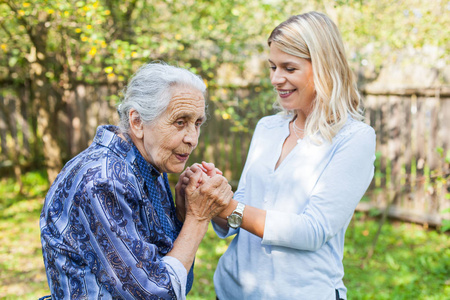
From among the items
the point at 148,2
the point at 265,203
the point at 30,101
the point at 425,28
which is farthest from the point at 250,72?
the point at 265,203

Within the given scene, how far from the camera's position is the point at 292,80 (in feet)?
6.52

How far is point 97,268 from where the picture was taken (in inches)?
58.7

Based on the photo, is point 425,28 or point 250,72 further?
point 250,72

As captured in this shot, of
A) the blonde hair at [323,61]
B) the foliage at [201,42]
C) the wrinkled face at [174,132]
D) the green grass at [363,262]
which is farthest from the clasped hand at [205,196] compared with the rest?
the foliage at [201,42]

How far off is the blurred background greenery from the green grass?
0.02 metres

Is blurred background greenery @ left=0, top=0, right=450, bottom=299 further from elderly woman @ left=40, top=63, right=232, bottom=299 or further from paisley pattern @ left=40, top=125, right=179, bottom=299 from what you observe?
paisley pattern @ left=40, top=125, right=179, bottom=299

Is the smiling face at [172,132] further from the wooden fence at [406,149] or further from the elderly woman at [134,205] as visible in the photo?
the wooden fence at [406,149]

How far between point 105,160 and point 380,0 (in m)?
6.79

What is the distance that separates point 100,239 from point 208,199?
515 mm

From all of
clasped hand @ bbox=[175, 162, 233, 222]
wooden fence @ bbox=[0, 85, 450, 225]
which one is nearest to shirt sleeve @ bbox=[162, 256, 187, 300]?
clasped hand @ bbox=[175, 162, 233, 222]

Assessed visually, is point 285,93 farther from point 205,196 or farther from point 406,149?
point 406,149

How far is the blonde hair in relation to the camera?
189cm

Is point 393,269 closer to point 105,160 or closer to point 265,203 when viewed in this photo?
point 265,203

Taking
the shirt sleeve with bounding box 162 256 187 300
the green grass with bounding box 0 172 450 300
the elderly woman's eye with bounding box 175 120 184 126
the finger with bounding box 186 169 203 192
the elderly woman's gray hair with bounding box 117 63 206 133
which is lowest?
the green grass with bounding box 0 172 450 300
